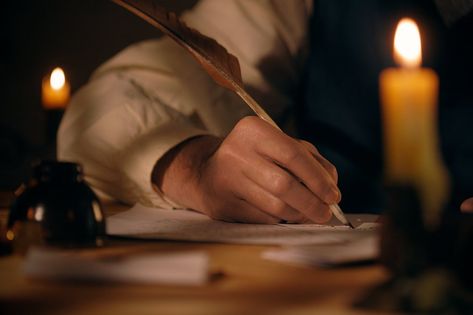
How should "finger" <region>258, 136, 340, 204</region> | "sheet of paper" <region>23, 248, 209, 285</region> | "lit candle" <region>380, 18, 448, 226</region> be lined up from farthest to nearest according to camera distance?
"finger" <region>258, 136, 340, 204</region> → "sheet of paper" <region>23, 248, 209, 285</region> → "lit candle" <region>380, 18, 448, 226</region>

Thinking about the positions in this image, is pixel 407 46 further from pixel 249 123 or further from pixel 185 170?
pixel 185 170

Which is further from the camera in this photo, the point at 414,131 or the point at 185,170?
the point at 185,170

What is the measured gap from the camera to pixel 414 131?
503 millimetres

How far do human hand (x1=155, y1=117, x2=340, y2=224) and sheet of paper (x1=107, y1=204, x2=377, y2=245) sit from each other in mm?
26

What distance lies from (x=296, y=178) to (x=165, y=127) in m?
0.42

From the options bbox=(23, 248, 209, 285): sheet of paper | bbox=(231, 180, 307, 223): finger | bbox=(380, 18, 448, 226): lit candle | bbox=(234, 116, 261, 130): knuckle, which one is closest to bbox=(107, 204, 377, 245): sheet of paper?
bbox=(231, 180, 307, 223): finger

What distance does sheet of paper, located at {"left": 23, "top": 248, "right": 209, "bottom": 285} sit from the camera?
2.10ft

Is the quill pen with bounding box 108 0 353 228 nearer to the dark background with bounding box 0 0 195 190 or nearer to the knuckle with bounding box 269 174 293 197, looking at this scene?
the knuckle with bounding box 269 174 293 197

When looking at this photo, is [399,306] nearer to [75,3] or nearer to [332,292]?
[332,292]

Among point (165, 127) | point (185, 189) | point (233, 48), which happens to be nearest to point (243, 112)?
point (233, 48)

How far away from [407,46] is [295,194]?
54 cm

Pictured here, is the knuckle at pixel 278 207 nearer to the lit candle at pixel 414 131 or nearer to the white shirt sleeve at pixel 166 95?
the white shirt sleeve at pixel 166 95

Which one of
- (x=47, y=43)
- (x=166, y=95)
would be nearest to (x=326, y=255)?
(x=166, y=95)

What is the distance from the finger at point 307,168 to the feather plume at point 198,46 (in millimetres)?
48
